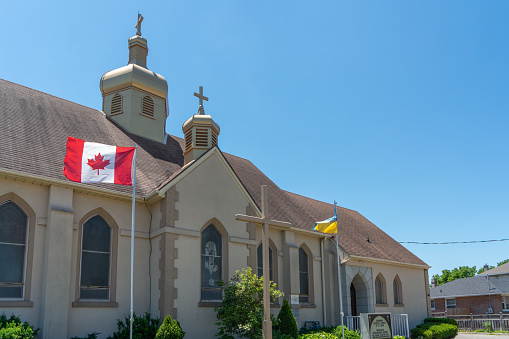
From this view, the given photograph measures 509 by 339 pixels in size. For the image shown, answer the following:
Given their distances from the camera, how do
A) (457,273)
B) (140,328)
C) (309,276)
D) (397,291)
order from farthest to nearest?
(457,273) → (397,291) → (309,276) → (140,328)

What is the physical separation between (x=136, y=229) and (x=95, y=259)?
5.75ft

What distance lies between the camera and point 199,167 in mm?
17828

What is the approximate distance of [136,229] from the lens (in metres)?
16.9

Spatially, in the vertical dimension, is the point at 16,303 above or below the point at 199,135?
below

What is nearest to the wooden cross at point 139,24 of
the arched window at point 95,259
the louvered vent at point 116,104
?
the louvered vent at point 116,104

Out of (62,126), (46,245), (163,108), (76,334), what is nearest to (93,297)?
(76,334)

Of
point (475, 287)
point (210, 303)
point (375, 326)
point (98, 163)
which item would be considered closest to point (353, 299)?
point (375, 326)

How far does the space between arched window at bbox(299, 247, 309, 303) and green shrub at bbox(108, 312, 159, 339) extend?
904 centimetres

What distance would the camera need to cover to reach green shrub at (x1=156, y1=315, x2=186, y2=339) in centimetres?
1414

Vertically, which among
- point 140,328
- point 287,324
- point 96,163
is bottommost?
point 287,324

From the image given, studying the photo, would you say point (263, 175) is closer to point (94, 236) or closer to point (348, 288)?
point (348, 288)

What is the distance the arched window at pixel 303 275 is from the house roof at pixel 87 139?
141cm

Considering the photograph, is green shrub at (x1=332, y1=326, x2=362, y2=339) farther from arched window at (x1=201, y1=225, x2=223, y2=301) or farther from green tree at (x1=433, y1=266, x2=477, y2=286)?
green tree at (x1=433, y1=266, x2=477, y2=286)

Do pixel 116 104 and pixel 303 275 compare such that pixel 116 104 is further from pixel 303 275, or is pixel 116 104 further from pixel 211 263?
pixel 303 275
